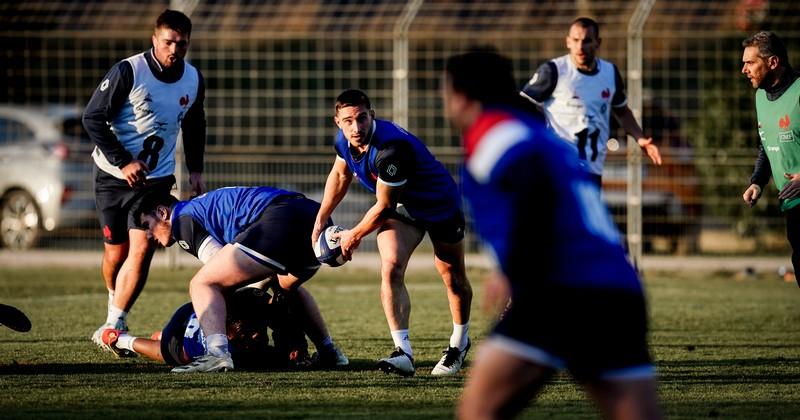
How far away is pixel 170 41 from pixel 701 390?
4.37 m

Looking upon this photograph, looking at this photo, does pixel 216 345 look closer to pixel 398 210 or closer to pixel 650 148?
pixel 398 210

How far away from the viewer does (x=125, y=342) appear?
8305 mm

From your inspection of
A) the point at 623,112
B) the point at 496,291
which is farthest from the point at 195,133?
the point at 496,291

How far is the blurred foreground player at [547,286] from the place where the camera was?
13.3 feet

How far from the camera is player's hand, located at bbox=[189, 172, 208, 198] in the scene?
366 inches

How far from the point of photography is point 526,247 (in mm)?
4094

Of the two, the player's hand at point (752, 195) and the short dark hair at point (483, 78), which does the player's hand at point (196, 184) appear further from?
the short dark hair at point (483, 78)

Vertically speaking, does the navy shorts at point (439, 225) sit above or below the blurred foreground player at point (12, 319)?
above

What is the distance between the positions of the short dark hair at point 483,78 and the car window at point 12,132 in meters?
14.3

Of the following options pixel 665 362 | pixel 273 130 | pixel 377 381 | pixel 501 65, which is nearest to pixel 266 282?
pixel 377 381

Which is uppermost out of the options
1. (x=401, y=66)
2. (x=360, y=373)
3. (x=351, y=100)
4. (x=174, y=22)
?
(x=401, y=66)

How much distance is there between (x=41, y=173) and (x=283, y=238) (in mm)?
10507

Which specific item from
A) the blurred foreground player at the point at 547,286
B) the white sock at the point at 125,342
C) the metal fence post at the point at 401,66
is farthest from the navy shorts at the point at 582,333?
the metal fence post at the point at 401,66

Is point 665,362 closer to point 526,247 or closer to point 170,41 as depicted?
point 170,41
